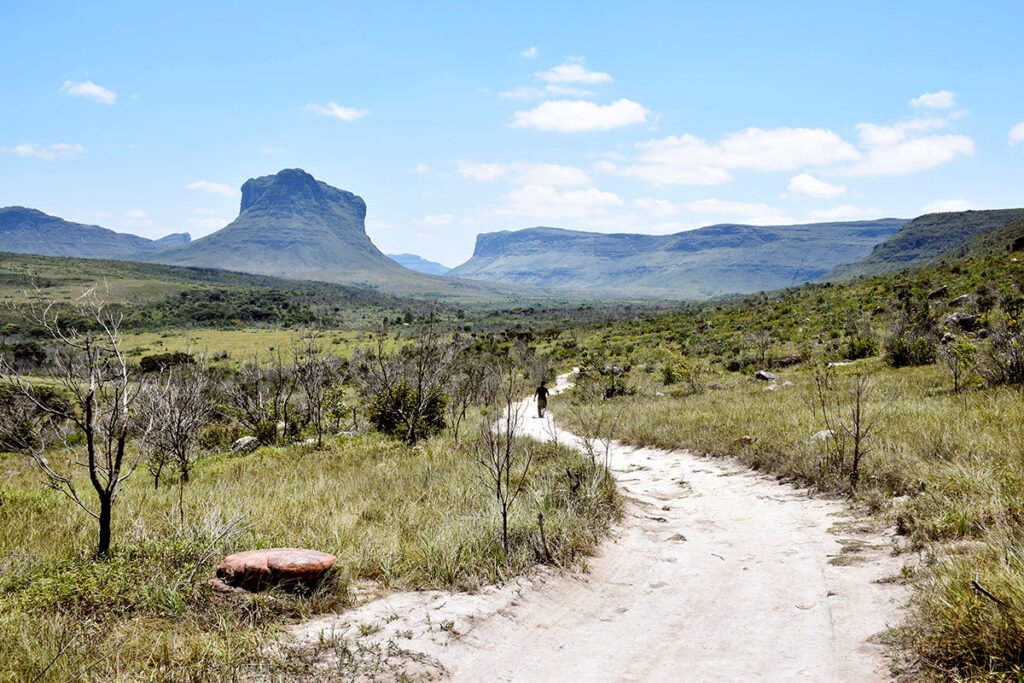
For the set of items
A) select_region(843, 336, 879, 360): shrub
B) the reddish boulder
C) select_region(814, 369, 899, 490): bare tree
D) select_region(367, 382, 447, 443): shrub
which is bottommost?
select_region(367, 382, 447, 443): shrub

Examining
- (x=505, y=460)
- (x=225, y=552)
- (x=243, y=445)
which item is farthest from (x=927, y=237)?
(x=225, y=552)

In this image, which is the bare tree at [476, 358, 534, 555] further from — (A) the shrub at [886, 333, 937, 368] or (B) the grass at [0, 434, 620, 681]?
(A) the shrub at [886, 333, 937, 368]

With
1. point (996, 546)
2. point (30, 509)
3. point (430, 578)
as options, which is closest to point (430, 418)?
point (30, 509)

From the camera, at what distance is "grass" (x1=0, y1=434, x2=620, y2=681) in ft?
11.6

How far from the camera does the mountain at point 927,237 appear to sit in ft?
448

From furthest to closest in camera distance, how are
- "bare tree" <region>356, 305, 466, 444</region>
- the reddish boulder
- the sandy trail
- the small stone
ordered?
"bare tree" <region>356, 305, 466, 444</region> → the small stone → the reddish boulder → the sandy trail

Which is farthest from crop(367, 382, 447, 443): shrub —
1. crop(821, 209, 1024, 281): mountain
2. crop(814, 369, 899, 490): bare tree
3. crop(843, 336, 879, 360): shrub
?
crop(821, 209, 1024, 281): mountain

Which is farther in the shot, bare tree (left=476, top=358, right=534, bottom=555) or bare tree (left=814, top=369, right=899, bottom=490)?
bare tree (left=814, top=369, right=899, bottom=490)

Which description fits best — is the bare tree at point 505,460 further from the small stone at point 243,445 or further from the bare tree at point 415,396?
the small stone at point 243,445

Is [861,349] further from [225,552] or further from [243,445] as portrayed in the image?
[225,552]

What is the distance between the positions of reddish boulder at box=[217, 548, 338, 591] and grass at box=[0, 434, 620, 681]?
12 centimetres

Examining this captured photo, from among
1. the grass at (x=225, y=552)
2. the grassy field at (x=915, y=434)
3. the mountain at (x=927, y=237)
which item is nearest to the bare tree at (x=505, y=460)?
the grass at (x=225, y=552)

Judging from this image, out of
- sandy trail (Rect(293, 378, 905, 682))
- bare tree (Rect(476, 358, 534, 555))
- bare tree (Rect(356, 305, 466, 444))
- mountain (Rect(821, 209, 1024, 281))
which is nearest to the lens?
sandy trail (Rect(293, 378, 905, 682))

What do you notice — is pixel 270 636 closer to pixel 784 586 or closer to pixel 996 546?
pixel 784 586
